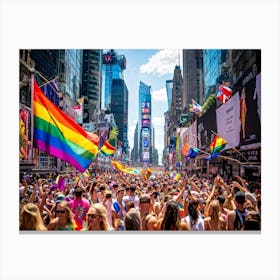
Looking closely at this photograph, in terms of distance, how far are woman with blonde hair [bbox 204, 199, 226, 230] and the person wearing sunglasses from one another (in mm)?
2440

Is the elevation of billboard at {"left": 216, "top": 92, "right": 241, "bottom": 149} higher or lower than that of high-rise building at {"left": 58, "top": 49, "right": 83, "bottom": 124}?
lower

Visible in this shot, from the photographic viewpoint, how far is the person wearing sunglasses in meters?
5.52

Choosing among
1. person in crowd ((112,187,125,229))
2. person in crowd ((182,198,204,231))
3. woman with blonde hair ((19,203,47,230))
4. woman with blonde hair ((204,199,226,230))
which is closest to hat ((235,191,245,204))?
woman with blonde hair ((204,199,226,230))

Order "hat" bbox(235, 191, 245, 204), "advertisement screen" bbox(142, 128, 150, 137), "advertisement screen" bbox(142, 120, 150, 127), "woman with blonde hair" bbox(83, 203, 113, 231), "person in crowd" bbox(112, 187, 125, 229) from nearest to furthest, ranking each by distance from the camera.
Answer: "woman with blonde hair" bbox(83, 203, 113, 231) → "hat" bbox(235, 191, 245, 204) → "person in crowd" bbox(112, 187, 125, 229) → "advertisement screen" bbox(142, 128, 150, 137) → "advertisement screen" bbox(142, 120, 150, 127)

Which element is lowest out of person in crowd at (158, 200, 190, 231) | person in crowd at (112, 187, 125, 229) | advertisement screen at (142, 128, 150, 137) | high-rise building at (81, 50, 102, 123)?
person in crowd at (112, 187, 125, 229)

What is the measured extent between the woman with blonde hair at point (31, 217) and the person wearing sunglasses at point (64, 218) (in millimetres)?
245

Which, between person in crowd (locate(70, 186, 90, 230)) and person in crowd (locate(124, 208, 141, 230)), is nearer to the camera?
person in crowd (locate(124, 208, 141, 230))

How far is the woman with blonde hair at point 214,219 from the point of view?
5875mm

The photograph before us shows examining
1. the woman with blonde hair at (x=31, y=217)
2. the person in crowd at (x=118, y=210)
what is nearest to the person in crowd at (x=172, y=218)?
the person in crowd at (x=118, y=210)

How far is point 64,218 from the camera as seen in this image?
5.59 metres

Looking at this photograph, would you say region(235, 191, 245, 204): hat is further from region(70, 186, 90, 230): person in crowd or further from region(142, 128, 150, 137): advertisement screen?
region(142, 128, 150, 137): advertisement screen
